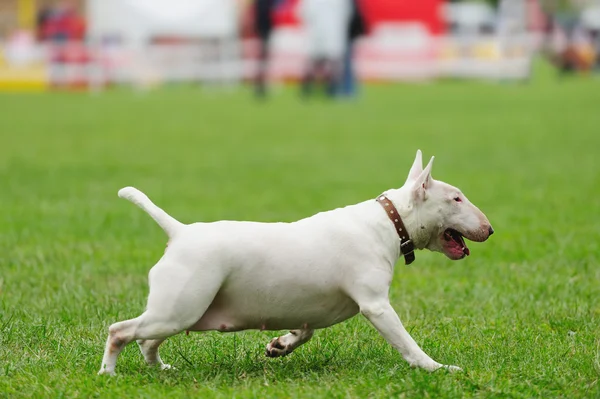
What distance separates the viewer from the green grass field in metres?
4.17

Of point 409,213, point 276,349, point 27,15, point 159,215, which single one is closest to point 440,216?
point 409,213

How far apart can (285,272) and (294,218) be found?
14.5ft

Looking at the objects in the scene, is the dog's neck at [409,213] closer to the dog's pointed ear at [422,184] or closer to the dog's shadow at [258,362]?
the dog's pointed ear at [422,184]

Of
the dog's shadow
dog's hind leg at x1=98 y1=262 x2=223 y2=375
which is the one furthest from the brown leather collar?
dog's hind leg at x1=98 y1=262 x2=223 y2=375

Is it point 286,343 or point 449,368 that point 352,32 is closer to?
point 286,343

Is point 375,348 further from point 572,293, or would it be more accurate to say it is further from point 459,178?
point 459,178

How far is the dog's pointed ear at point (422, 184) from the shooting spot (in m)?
4.35

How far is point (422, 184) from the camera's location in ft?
14.3

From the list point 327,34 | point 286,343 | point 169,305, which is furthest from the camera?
point 327,34

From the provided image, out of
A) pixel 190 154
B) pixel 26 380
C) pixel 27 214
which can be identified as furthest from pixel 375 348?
pixel 190 154

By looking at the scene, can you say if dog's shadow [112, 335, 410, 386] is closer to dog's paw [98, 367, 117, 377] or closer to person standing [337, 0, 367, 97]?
dog's paw [98, 367, 117, 377]

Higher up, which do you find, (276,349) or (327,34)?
(276,349)

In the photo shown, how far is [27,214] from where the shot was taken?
348 inches

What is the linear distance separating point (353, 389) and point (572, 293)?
7.35 ft
